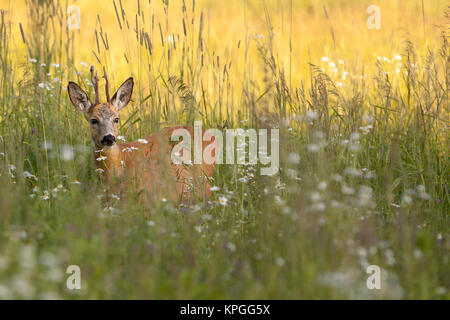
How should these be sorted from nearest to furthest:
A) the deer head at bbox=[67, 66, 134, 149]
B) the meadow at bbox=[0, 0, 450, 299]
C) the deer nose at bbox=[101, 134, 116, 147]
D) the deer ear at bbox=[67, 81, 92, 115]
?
the meadow at bbox=[0, 0, 450, 299]
the deer nose at bbox=[101, 134, 116, 147]
the deer head at bbox=[67, 66, 134, 149]
the deer ear at bbox=[67, 81, 92, 115]

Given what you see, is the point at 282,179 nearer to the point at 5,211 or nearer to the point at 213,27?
the point at 5,211

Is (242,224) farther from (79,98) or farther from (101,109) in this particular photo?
(79,98)

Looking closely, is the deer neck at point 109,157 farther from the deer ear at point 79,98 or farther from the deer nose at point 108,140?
the deer ear at point 79,98

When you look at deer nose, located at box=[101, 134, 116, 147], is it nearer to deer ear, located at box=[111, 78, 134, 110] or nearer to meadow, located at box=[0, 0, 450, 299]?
meadow, located at box=[0, 0, 450, 299]

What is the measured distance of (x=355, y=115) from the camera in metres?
3.95

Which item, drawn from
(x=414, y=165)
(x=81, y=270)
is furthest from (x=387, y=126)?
(x=81, y=270)

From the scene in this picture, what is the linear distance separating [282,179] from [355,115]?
0.65 metres

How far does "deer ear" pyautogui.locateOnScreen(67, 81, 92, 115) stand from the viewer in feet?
15.4

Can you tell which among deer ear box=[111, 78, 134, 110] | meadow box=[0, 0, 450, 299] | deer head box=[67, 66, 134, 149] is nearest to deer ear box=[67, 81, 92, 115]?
deer head box=[67, 66, 134, 149]

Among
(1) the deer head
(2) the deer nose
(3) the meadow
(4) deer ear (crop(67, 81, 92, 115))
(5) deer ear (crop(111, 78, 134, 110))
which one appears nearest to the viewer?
(3) the meadow

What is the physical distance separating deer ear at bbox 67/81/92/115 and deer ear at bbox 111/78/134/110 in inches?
8.3

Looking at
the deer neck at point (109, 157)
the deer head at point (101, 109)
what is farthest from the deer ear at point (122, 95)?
the deer neck at point (109, 157)

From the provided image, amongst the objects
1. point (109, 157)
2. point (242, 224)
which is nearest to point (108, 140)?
point (109, 157)

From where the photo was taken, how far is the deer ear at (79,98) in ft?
15.4
